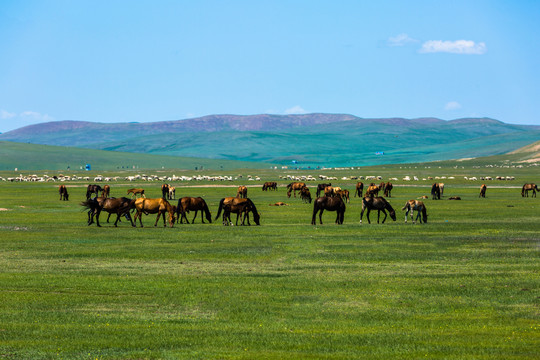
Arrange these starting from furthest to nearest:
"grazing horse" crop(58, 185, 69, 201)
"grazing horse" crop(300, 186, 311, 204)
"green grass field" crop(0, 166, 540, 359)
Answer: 1. "grazing horse" crop(58, 185, 69, 201)
2. "grazing horse" crop(300, 186, 311, 204)
3. "green grass field" crop(0, 166, 540, 359)

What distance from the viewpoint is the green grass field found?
1451cm

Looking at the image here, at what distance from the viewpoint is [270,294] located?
20.1m

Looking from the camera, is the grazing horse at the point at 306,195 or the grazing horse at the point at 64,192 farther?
the grazing horse at the point at 64,192

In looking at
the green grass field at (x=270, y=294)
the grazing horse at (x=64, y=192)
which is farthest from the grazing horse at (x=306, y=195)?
the green grass field at (x=270, y=294)

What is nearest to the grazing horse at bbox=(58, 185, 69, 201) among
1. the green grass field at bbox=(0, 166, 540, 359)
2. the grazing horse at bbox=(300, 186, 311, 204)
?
the grazing horse at bbox=(300, 186, 311, 204)

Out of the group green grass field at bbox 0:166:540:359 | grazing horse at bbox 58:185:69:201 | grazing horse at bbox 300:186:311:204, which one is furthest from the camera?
grazing horse at bbox 58:185:69:201

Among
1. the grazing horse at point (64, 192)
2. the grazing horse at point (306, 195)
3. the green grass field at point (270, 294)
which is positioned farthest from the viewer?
the grazing horse at point (64, 192)

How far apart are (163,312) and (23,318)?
3.02 meters

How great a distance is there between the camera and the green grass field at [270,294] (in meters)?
14.5

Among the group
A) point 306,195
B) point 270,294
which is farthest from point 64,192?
point 270,294

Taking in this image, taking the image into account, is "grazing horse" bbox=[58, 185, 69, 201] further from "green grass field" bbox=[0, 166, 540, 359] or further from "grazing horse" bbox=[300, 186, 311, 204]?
"green grass field" bbox=[0, 166, 540, 359]

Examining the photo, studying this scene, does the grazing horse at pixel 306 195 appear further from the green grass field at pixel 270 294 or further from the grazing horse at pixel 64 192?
the green grass field at pixel 270 294

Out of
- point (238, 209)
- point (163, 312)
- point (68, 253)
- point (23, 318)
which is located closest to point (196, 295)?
point (163, 312)

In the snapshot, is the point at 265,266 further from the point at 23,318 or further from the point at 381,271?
the point at 23,318
